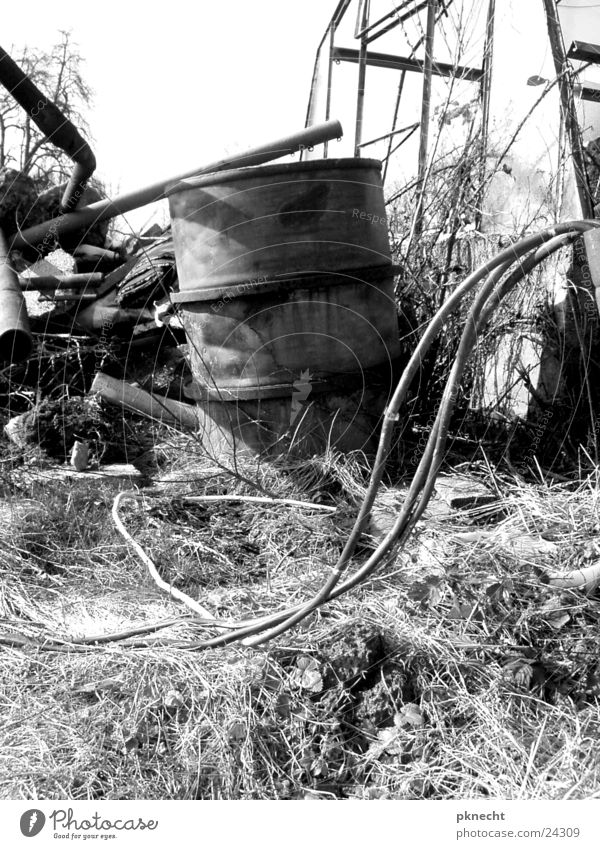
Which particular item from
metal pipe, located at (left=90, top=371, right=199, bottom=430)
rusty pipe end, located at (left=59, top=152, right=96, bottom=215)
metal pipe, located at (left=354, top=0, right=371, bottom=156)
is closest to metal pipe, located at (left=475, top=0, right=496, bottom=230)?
metal pipe, located at (left=354, top=0, right=371, bottom=156)

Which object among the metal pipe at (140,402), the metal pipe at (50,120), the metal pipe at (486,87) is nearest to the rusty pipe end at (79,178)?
the metal pipe at (50,120)

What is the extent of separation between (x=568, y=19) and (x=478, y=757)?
3.62 meters

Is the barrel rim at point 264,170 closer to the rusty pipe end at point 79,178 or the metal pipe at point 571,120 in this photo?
the rusty pipe end at point 79,178

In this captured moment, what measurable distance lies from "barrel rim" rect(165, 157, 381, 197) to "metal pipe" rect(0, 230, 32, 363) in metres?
0.97

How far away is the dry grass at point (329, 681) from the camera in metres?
2.06

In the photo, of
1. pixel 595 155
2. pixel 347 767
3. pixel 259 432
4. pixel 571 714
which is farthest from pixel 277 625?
pixel 595 155

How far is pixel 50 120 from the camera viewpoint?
162 inches

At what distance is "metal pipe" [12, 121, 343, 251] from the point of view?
13.2 ft

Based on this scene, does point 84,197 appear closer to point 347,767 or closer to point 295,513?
point 295,513

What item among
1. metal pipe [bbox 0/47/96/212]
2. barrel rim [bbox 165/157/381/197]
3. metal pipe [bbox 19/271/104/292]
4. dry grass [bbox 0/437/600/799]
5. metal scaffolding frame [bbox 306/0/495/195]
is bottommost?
dry grass [bbox 0/437/600/799]

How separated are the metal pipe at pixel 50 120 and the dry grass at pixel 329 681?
2.31 m

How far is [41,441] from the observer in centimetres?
394

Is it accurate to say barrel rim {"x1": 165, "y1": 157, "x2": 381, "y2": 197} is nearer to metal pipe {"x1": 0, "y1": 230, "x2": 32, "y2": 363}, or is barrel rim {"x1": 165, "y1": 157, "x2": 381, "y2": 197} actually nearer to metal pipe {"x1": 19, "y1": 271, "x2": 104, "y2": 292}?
metal pipe {"x1": 0, "y1": 230, "x2": 32, "y2": 363}

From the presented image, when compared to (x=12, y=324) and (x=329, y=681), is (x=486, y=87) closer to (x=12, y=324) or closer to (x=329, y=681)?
(x=12, y=324)
